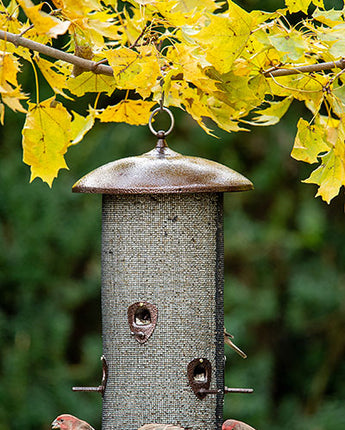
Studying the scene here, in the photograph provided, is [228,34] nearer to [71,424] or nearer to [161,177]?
[161,177]

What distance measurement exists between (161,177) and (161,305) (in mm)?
448

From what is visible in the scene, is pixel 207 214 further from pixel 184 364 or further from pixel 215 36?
pixel 215 36

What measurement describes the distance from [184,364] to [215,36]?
1.15 meters

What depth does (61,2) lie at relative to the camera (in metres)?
2.03

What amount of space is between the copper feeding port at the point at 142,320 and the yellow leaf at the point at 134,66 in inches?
33.7

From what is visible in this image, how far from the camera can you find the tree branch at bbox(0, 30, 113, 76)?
195cm

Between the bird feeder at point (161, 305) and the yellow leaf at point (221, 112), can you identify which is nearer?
the yellow leaf at point (221, 112)

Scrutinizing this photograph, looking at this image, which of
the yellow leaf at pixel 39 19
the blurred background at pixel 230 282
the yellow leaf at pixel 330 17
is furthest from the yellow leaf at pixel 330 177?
→ the blurred background at pixel 230 282

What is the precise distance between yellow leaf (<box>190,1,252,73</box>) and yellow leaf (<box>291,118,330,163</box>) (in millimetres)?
370

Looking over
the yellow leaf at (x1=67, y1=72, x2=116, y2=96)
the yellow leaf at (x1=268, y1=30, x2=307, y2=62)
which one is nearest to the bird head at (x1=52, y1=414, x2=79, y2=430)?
the yellow leaf at (x1=67, y1=72, x2=116, y2=96)

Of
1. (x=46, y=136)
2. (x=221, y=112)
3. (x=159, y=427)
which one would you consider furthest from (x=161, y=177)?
(x=159, y=427)

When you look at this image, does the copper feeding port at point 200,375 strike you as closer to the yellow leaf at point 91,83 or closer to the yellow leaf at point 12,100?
the yellow leaf at point 91,83

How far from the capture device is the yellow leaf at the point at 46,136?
226 cm

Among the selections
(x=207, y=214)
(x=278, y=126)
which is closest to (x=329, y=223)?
(x=278, y=126)
